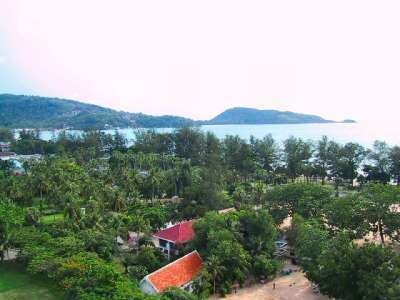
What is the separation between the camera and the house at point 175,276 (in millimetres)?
25562

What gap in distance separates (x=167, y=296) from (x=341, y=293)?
33.8ft

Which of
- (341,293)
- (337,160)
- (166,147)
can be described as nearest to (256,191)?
(337,160)

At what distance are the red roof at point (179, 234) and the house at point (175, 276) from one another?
4803 mm

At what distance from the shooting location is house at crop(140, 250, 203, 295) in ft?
83.9

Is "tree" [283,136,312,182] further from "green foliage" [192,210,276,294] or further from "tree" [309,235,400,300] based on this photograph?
"tree" [309,235,400,300]

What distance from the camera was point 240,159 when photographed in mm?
75375

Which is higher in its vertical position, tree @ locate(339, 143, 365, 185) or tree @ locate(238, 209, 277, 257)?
tree @ locate(339, 143, 365, 185)

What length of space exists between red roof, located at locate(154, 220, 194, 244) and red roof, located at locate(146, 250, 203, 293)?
4.79 meters

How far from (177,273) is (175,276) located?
0.38 meters

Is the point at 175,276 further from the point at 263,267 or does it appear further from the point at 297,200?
the point at 297,200

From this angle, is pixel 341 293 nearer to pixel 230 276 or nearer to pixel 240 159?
pixel 230 276

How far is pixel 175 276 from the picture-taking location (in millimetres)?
26984

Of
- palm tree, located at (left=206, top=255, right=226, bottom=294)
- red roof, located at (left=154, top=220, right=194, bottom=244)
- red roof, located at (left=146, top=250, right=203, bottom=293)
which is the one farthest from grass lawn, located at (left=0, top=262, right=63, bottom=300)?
red roof, located at (left=154, top=220, right=194, bottom=244)

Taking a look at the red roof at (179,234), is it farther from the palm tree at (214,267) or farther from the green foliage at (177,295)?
the green foliage at (177,295)
